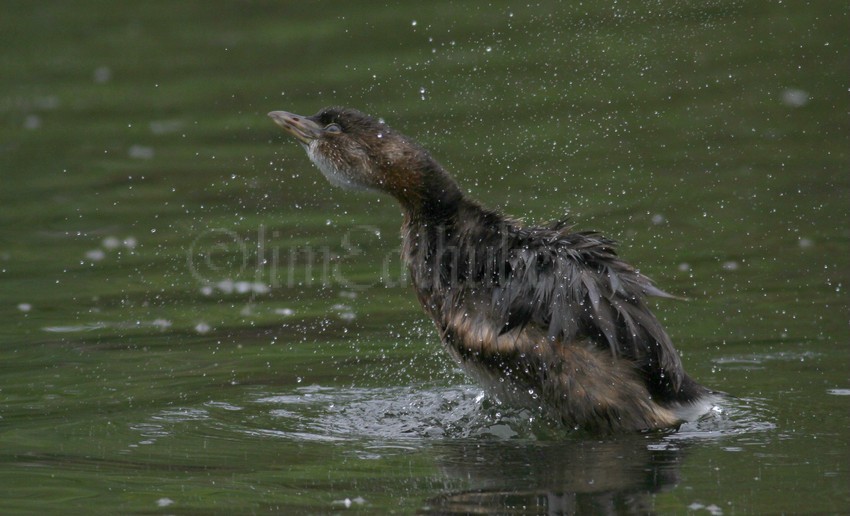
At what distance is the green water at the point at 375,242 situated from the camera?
6.60 m

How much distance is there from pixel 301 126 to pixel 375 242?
263cm

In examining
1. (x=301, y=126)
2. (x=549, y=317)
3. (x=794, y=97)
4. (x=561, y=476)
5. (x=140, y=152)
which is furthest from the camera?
(x=794, y=97)

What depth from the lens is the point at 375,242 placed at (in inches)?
432

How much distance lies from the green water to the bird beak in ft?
4.69

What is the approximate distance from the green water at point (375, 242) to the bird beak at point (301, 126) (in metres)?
1.43

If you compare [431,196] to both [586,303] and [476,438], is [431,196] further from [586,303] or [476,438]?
[476,438]

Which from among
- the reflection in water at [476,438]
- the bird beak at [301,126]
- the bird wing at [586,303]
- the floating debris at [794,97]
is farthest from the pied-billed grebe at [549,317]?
the floating debris at [794,97]

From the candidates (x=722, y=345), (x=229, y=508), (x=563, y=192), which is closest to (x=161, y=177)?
(x=563, y=192)

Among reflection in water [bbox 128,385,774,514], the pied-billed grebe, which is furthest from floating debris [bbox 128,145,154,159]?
the pied-billed grebe

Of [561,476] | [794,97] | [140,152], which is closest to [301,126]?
[561,476]

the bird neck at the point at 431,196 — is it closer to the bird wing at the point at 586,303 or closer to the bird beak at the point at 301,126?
the bird wing at the point at 586,303

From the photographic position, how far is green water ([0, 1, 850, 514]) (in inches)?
260

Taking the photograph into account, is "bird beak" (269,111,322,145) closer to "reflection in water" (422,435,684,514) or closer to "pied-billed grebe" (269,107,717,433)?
"pied-billed grebe" (269,107,717,433)

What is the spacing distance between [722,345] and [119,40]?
430 inches
